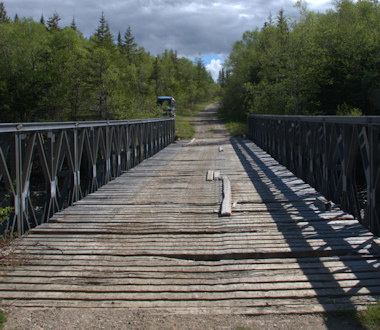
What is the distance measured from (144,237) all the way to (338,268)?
7.38 ft

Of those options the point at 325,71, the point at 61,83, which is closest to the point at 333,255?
the point at 325,71

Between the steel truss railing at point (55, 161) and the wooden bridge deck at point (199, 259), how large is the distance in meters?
0.32

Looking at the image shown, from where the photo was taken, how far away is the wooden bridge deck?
305 centimetres

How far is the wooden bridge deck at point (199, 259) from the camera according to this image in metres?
3.05

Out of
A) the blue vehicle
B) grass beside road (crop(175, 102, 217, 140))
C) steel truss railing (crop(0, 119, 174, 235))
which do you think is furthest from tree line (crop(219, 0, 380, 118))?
steel truss railing (crop(0, 119, 174, 235))

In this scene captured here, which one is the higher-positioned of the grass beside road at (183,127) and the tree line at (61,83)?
the tree line at (61,83)

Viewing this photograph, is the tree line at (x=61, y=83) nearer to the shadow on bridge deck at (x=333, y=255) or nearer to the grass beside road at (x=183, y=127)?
the grass beside road at (x=183, y=127)

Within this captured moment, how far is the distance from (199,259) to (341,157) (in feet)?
8.96

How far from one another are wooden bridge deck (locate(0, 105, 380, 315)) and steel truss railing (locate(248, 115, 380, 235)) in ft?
1.00

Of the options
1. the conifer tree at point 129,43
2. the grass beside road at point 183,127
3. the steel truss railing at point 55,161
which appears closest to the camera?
the steel truss railing at point 55,161

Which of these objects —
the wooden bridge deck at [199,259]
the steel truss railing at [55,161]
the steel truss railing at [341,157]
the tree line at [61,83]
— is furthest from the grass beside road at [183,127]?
the wooden bridge deck at [199,259]

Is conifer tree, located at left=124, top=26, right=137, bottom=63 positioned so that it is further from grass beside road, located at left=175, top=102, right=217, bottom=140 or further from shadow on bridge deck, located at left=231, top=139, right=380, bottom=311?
shadow on bridge deck, located at left=231, top=139, right=380, bottom=311

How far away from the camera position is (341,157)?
532 centimetres

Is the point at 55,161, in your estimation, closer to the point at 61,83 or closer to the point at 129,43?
the point at 61,83
